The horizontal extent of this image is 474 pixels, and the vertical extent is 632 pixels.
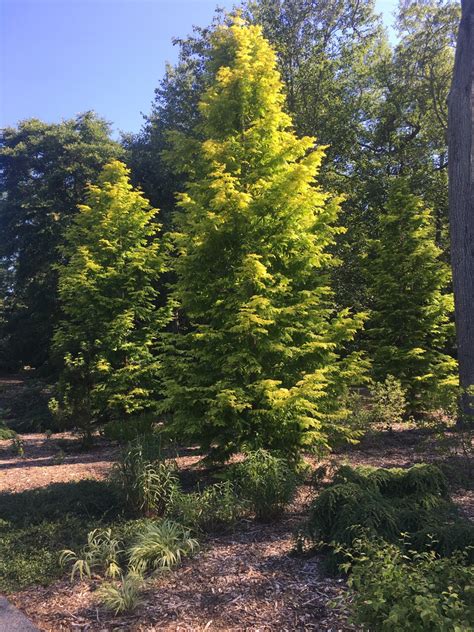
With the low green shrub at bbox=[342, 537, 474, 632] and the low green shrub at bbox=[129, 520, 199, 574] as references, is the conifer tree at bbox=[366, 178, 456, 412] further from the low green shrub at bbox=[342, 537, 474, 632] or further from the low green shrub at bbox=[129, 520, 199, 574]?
the low green shrub at bbox=[342, 537, 474, 632]

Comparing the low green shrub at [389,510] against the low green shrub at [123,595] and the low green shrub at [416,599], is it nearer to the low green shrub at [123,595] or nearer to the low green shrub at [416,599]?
the low green shrub at [416,599]

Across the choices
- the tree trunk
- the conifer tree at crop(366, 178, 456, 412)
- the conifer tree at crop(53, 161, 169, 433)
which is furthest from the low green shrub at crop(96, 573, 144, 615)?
the conifer tree at crop(366, 178, 456, 412)

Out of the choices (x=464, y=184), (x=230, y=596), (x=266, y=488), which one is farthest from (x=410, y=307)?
(x=230, y=596)

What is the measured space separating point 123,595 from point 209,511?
1.43m

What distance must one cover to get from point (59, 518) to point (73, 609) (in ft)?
6.32

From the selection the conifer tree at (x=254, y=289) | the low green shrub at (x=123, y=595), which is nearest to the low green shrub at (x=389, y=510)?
the low green shrub at (x=123, y=595)

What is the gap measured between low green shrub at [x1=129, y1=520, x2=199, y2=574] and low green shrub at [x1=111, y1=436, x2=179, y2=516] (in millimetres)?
734

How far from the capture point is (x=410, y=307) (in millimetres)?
10359

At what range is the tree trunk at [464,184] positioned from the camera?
793cm

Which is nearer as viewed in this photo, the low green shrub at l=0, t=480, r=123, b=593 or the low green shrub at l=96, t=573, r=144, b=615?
the low green shrub at l=96, t=573, r=144, b=615

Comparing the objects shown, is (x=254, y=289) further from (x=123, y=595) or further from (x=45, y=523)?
(x=123, y=595)

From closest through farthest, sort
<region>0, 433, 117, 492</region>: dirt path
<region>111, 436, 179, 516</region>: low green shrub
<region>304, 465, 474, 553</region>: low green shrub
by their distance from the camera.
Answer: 1. <region>304, 465, 474, 553</region>: low green shrub
2. <region>111, 436, 179, 516</region>: low green shrub
3. <region>0, 433, 117, 492</region>: dirt path

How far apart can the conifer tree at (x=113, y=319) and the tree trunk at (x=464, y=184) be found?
568cm

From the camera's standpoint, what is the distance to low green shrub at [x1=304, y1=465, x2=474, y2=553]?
329cm
